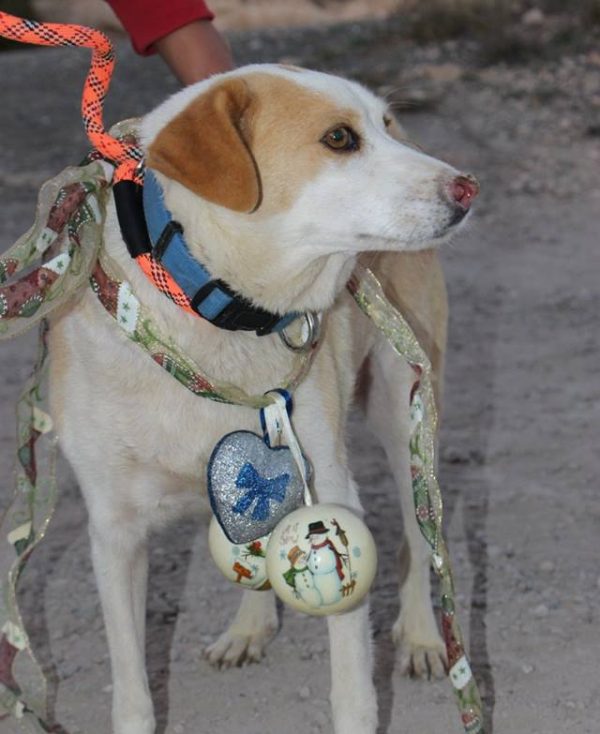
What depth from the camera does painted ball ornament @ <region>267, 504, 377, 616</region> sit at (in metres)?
2.77

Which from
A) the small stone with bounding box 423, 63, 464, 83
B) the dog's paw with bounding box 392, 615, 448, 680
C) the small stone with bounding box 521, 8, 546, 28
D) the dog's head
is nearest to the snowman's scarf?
the dog's head

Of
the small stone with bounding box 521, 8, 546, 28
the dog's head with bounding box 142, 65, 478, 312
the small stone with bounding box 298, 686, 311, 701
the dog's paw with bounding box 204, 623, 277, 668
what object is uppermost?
the dog's head with bounding box 142, 65, 478, 312

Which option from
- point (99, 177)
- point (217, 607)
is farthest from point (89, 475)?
point (217, 607)

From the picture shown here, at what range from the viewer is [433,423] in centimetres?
319

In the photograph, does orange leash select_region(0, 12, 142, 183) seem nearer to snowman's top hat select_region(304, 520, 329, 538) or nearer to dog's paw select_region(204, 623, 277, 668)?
snowman's top hat select_region(304, 520, 329, 538)

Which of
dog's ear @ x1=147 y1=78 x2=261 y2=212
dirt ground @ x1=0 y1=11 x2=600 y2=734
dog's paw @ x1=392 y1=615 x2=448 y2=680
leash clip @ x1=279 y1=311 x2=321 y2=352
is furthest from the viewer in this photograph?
dog's paw @ x1=392 y1=615 x2=448 y2=680

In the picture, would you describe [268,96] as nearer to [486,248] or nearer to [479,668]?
[479,668]

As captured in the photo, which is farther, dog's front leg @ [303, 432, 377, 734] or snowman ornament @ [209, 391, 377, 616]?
dog's front leg @ [303, 432, 377, 734]

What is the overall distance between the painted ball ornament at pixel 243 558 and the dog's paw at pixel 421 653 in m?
0.89

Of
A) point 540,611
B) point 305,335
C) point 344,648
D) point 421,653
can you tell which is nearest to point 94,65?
point 305,335

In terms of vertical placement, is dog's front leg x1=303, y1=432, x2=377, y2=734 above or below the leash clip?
below

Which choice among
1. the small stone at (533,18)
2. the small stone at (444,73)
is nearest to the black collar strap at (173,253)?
the small stone at (444,73)

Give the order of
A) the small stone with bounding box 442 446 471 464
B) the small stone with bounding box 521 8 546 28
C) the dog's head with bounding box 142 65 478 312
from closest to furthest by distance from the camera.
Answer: the dog's head with bounding box 142 65 478 312 < the small stone with bounding box 442 446 471 464 < the small stone with bounding box 521 8 546 28

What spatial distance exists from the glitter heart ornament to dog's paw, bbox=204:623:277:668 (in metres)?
1.04
